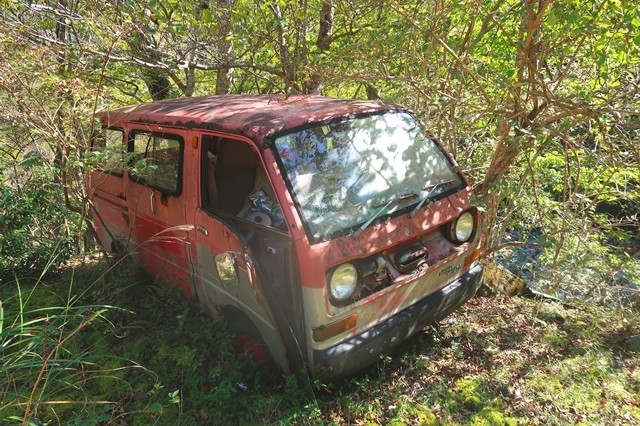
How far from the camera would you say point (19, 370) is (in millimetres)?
2695

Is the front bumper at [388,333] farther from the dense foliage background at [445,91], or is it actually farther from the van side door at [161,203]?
the van side door at [161,203]

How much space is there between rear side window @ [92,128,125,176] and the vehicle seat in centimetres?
96

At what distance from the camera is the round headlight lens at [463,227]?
3182 millimetres

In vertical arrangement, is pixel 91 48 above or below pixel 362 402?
above

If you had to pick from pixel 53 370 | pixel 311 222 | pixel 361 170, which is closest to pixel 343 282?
pixel 311 222

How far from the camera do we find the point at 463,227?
3221mm

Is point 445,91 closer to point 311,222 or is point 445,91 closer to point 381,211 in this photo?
point 381,211

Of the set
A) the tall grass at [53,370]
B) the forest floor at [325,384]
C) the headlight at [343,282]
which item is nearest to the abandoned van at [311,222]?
the headlight at [343,282]

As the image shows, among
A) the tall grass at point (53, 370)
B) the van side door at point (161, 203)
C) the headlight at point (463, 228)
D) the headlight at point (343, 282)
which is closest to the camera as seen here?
the tall grass at point (53, 370)

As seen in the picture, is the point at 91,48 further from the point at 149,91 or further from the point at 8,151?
the point at 149,91

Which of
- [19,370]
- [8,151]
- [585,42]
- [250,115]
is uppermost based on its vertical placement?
[585,42]

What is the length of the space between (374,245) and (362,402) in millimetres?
1160

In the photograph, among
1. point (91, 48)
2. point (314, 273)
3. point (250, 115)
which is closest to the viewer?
point (314, 273)

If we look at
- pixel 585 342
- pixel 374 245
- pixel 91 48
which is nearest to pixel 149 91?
pixel 91 48
